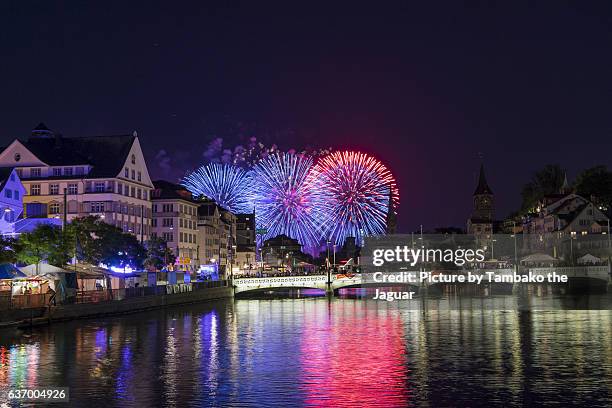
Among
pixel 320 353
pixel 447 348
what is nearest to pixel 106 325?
pixel 320 353

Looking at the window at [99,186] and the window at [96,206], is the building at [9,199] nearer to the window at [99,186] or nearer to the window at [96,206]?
the window at [96,206]

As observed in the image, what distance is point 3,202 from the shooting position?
108 m

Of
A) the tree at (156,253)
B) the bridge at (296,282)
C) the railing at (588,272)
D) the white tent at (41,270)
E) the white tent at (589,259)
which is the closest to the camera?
the white tent at (41,270)

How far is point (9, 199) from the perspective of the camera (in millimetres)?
110500

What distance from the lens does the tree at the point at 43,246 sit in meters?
88.8

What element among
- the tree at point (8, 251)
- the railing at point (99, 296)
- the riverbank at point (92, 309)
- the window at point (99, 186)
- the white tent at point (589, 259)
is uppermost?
the window at point (99, 186)

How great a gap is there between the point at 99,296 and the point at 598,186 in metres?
131

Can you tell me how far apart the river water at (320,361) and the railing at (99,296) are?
2.67 meters

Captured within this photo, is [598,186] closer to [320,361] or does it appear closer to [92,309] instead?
[92,309]

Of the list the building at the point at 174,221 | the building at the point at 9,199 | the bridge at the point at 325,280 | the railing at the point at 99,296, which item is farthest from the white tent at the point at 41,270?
the building at the point at 174,221

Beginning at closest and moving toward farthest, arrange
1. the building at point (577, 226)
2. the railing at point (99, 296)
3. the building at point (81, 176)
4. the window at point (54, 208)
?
the railing at point (99, 296) → the window at point (54, 208) → the building at point (81, 176) → the building at point (577, 226)

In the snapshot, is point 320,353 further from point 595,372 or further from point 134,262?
point 134,262

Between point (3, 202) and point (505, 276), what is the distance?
98506 mm

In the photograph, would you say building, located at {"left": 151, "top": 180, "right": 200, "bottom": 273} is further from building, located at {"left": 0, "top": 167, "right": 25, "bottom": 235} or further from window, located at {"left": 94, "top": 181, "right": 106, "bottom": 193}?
building, located at {"left": 0, "top": 167, "right": 25, "bottom": 235}
